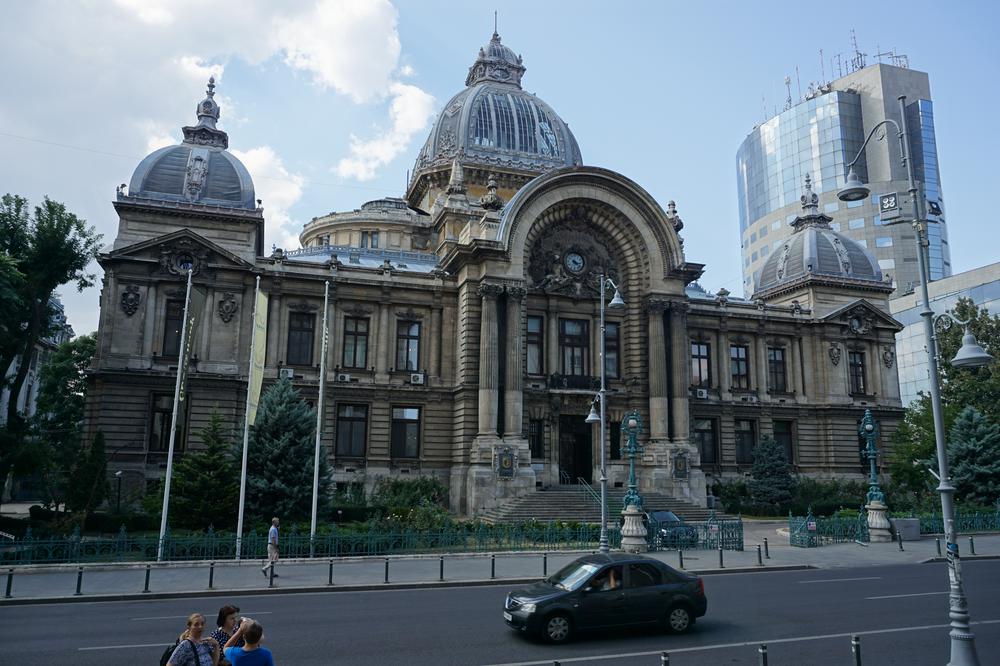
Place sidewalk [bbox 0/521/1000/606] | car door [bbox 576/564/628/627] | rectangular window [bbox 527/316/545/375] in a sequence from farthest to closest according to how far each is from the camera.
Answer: rectangular window [bbox 527/316/545/375] < sidewalk [bbox 0/521/1000/606] < car door [bbox 576/564/628/627]

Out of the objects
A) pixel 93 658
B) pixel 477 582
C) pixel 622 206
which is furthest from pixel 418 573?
pixel 622 206

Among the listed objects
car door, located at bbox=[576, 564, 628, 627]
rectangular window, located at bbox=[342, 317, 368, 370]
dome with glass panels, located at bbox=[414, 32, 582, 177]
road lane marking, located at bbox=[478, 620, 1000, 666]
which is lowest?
road lane marking, located at bbox=[478, 620, 1000, 666]

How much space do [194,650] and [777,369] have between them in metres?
50.6

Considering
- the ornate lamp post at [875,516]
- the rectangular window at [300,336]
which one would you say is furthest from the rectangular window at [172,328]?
the ornate lamp post at [875,516]

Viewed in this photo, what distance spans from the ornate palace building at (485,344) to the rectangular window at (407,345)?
4.8 inches

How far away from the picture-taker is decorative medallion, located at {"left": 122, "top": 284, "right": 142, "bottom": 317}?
128ft

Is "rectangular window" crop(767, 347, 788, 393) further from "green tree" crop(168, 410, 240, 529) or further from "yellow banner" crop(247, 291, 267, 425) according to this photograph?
"green tree" crop(168, 410, 240, 529)

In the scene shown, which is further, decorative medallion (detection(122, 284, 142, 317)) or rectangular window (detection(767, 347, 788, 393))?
rectangular window (detection(767, 347, 788, 393))

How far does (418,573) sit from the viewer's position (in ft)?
76.3

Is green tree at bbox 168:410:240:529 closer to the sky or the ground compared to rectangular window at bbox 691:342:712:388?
closer to the ground

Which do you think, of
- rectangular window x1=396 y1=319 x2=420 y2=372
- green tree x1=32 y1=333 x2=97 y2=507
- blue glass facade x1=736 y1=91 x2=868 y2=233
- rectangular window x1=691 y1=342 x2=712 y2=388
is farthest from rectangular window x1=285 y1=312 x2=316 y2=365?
blue glass facade x1=736 y1=91 x2=868 y2=233

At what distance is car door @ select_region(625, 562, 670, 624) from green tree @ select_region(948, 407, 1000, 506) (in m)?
32.9

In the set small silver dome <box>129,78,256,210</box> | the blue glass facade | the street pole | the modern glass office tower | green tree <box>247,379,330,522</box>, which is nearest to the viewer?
the street pole

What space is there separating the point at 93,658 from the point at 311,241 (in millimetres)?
55610
